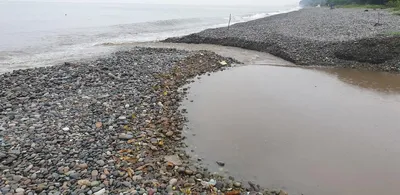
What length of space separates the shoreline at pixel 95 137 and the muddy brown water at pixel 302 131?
0.83 m

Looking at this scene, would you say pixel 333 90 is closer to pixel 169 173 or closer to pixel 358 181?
pixel 358 181

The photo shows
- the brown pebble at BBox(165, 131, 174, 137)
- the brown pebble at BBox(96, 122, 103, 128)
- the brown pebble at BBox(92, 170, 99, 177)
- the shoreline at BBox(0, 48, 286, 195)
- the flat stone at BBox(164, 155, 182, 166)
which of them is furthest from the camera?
the brown pebble at BBox(165, 131, 174, 137)

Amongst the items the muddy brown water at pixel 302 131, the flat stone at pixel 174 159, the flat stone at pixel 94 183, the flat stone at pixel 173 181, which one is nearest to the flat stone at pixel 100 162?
the flat stone at pixel 94 183

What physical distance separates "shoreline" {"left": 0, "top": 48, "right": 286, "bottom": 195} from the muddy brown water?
32.6 inches

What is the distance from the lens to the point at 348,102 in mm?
12062

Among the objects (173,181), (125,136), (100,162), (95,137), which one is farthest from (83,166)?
(173,181)

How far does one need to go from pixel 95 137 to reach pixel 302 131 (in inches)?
258

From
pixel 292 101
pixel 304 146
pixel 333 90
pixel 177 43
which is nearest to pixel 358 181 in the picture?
pixel 304 146

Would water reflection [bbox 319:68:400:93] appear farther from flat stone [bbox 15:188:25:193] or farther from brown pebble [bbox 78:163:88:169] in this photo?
flat stone [bbox 15:188:25:193]

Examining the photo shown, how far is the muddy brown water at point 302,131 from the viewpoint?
705 cm

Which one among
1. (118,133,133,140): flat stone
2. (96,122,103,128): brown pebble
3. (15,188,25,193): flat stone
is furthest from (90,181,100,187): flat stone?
(96,122,103,128): brown pebble

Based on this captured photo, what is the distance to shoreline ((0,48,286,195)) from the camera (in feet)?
20.0

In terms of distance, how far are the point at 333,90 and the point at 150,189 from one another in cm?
1112

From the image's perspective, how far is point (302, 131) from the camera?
938cm
